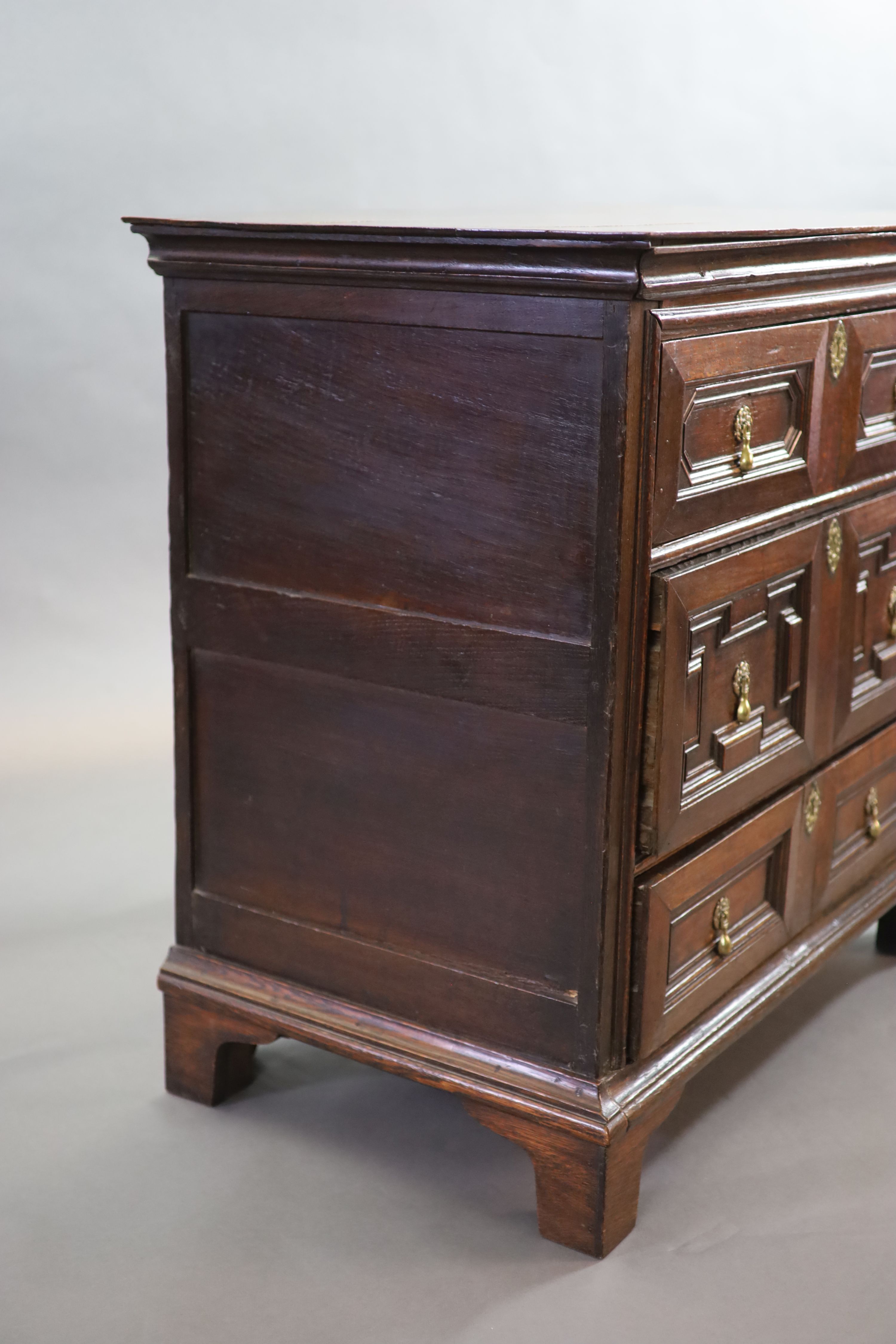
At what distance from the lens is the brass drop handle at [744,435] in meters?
1.99

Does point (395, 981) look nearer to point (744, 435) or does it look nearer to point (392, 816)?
point (392, 816)

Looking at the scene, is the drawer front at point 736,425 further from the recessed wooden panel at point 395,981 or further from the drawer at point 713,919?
the recessed wooden panel at point 395,981

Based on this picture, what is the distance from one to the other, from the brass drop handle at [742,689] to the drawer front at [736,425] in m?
0.20

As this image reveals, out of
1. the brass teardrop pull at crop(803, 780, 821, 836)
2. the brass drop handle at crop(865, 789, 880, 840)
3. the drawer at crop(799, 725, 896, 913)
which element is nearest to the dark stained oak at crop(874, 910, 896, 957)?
the drawer at crop(799, 725, 896, 913)

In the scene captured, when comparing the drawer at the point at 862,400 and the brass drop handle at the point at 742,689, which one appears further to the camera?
the drawer at the point at 862,400

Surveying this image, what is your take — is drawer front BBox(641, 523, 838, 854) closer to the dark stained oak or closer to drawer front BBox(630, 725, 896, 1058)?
drawer front BBox(630, 725, 896, 1058)

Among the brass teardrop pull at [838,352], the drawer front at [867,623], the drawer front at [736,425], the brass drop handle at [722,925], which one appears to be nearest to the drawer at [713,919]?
the brass drop handle at [722,925]

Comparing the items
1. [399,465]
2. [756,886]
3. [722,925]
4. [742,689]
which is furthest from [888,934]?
[399,465]

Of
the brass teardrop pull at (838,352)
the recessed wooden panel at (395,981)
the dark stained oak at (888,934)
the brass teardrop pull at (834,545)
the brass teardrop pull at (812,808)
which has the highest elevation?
the brass teardrop pull at (838,352)

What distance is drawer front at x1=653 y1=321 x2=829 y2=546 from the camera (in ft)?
6.08

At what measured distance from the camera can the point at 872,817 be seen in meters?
2.66

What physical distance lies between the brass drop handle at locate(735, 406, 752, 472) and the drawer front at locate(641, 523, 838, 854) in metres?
0.11

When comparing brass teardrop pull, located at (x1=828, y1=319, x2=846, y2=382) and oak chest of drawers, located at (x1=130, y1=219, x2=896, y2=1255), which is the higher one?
brass teardrop pull, located at (x1=828, y1=319, x2=846, y2=382)

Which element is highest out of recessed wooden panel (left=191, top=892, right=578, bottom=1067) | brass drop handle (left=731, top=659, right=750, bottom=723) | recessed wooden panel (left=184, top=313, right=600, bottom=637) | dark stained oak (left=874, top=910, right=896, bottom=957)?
recessed wooden panel (left=184, top=313, right=600, bottom=637)
